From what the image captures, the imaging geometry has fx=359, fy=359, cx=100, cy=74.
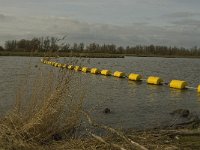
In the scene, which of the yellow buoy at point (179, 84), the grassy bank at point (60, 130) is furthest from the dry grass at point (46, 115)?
the yellow buoy at point (179, 84)

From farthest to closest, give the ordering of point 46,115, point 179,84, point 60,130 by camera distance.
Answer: point 179,84, point 60,130, point 46,115

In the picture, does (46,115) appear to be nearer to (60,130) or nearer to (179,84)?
(60,130)

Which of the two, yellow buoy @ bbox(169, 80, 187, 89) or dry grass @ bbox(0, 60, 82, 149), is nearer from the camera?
dry grass @ bbox(0, 60, 82, 149)

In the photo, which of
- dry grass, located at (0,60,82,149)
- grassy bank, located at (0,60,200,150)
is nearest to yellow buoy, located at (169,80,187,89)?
grassy bank, located at (0,60,200,150)

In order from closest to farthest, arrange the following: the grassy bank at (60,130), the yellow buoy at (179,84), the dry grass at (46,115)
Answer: the grassy bank at (60,130) → the dry grass at (46,115) → the yellow buoy at (179,84)

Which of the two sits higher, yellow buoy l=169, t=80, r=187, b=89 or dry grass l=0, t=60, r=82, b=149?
dry grass l=0, t=60, r=82, b=149

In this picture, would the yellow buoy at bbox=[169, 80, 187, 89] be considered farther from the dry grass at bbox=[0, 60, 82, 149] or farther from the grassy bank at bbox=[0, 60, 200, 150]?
the dry grass at bbox=[0, 60, 82, 149]

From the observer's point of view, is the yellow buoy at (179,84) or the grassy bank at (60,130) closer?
the grassy bank at (60,130)

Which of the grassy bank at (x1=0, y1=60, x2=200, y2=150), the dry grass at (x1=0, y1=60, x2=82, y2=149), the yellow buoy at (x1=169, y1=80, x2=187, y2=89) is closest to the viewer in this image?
the grassy bank at (x1=0, y1=60, x2=200, y2=150)

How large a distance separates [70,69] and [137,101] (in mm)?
9086

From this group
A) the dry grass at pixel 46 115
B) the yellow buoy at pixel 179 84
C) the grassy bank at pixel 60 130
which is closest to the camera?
the grassy bank at pixel 60 130

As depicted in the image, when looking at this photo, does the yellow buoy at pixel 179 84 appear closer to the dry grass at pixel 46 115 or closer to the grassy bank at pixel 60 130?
the grassy bank at pixel 60 130

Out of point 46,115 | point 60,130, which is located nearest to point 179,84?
point 60,130

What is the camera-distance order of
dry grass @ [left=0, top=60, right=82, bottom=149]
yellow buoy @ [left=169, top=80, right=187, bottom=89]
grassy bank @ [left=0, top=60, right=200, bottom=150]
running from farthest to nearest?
1. yellow buoy @ [left=169, top=80, right=187, bottom=89]
2. dry grass @ [left=0, top=60, right=82, bottom=149]
3. grassy bank @ [left=0, top=60, right=200, bottom=150]
